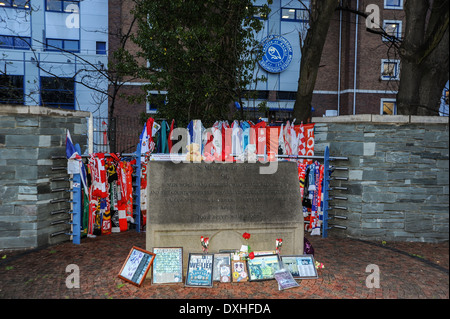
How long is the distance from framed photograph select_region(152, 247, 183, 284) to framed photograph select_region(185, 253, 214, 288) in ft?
0.56

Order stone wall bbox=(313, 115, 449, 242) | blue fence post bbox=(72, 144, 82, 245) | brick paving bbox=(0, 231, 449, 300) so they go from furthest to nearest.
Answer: stone wall bbox=(313, 115, 449, 242) < blue fence post bbox=(72, 144, 82, 245) < brick paving bbox=(0, 231, 449, 300)

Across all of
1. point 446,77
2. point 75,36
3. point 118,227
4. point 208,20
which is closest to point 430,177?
point 446,77

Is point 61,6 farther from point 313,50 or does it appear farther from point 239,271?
point 239,271

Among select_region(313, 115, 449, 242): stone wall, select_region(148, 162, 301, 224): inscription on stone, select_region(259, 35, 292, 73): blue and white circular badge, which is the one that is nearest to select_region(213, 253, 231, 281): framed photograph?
select_region(148, 162, 301, 224): inscription on stone

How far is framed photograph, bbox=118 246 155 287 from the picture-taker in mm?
4949

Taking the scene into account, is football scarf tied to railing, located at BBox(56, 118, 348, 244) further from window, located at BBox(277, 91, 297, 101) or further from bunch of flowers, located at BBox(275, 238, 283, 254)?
window, located at BBox(277, 91, 297, 101)

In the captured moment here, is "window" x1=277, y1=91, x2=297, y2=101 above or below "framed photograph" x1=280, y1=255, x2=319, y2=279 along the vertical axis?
above

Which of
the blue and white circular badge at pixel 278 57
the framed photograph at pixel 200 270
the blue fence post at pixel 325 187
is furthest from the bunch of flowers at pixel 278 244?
the blue and white circular badge at pixel 278 57

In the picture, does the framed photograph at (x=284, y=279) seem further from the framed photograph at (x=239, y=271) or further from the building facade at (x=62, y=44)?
the building facade at (x=62, y=44)

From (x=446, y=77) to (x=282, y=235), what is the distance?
22.1ft

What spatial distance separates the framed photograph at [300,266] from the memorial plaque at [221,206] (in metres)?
0.31

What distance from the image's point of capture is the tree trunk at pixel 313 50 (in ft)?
35.6

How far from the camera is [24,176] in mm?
6719

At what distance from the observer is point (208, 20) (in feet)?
38.9
